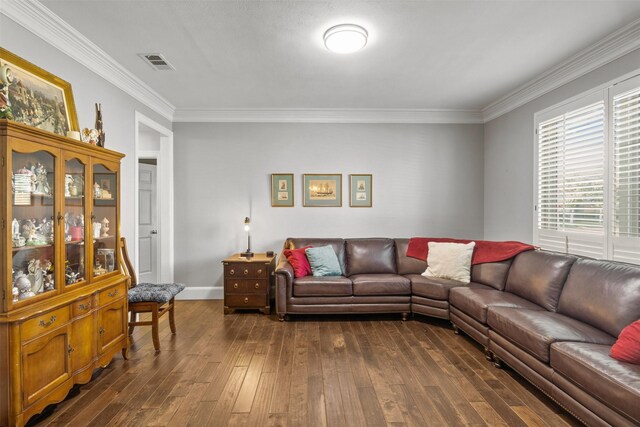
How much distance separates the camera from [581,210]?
10.3ft

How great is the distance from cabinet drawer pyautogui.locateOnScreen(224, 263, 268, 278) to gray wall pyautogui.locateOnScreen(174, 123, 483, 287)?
0.74 metres

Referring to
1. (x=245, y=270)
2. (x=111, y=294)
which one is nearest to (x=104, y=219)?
(x=111, y=294)

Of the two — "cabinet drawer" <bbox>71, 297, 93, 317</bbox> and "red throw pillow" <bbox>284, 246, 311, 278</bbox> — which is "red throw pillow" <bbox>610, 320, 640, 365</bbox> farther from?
"cabinet drawer" <bbox>71, 297, 93, 317</bbox>

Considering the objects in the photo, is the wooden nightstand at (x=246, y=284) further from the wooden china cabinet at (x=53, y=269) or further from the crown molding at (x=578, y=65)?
the crown molding at (x=578, y=65)

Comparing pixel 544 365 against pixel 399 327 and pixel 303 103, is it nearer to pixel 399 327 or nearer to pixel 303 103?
pixel 399 327

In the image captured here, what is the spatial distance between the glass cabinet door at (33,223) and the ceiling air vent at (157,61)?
1430mm

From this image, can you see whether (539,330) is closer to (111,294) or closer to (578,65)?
(578,65)

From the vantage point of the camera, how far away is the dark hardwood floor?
2053mm

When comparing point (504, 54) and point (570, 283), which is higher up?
point (504, 54)

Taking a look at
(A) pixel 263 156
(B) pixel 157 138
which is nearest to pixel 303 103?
(A) pixel 263 156

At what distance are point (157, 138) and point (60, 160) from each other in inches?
115

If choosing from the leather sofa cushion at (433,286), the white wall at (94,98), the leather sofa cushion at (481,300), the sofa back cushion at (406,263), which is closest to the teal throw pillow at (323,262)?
the sofa back cushion at (406,263)

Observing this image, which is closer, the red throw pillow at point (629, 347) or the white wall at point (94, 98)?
the red throw pillow at point (629, 347)

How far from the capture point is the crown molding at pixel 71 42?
2207mm
